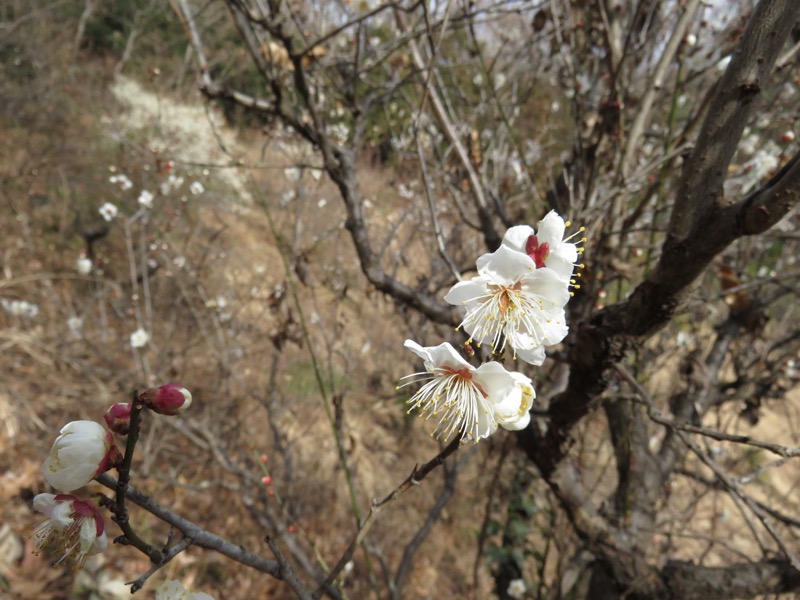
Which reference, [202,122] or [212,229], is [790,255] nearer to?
[212,229]

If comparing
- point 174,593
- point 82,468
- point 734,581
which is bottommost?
point 174,593

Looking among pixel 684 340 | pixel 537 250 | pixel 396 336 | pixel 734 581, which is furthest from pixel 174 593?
pixel 396 336

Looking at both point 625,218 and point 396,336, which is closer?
point 625,218

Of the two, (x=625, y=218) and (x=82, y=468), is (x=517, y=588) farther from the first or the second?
(x=82, y=468)

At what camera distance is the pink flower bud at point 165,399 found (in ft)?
2.01

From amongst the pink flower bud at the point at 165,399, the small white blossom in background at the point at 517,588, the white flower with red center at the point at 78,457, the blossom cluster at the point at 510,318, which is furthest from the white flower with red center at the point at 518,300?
the small white blossom in background at the point at 517,588

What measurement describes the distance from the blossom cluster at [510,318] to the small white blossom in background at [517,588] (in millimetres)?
2453

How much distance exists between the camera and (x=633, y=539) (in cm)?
159

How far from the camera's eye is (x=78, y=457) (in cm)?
58

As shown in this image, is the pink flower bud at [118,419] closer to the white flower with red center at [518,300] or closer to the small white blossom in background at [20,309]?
the white flower with red center at [518,300]

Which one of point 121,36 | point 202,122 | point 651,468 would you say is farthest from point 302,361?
point 121,36

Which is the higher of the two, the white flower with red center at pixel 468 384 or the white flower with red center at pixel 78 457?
the white flower with red center at pixel 468 384

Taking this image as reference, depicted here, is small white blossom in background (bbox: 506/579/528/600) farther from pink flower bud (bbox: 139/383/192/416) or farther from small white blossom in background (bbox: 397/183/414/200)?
small white blossom in background (bbox: 397/183/414/200)

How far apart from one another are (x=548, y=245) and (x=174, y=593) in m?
0.83
